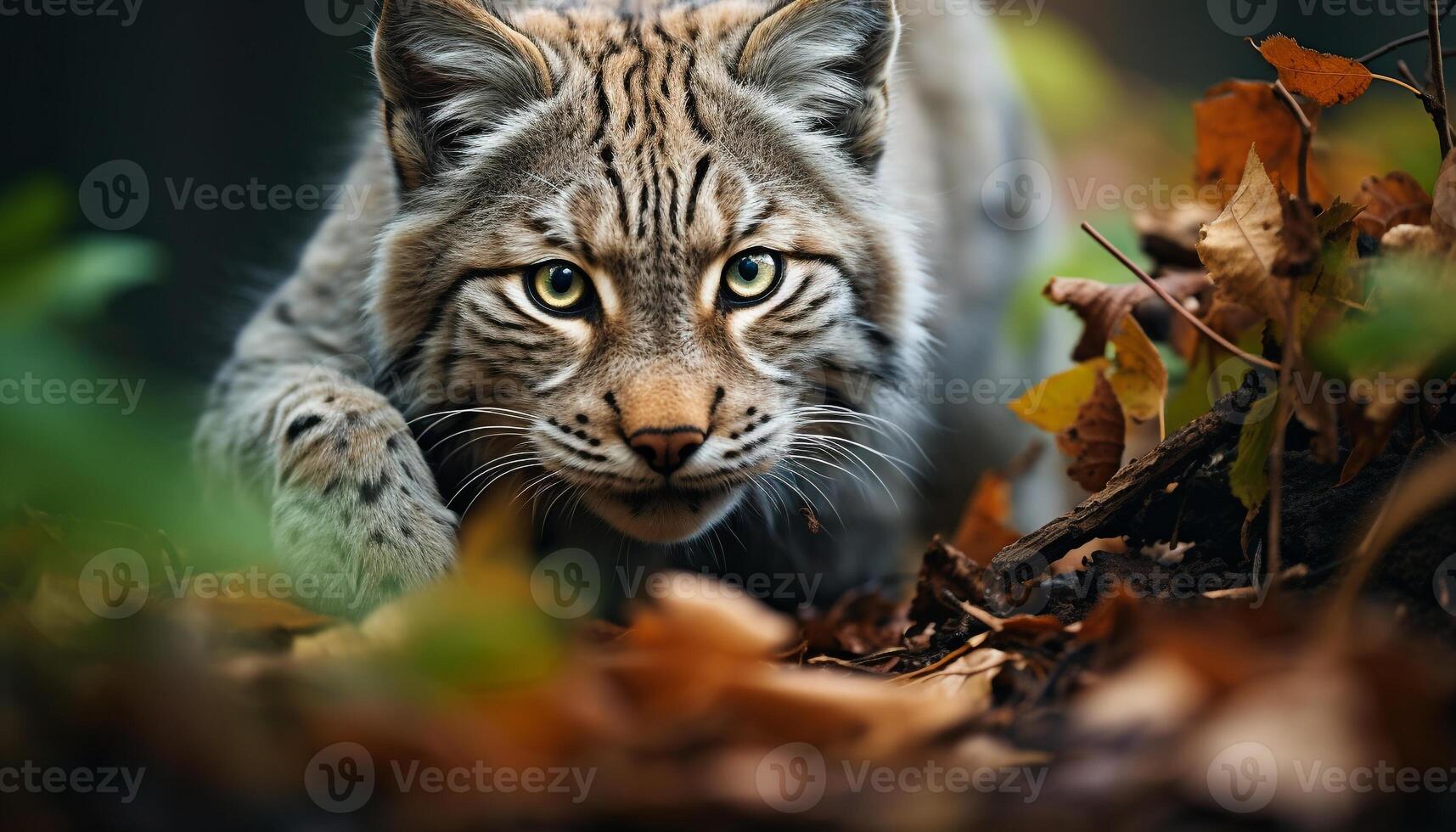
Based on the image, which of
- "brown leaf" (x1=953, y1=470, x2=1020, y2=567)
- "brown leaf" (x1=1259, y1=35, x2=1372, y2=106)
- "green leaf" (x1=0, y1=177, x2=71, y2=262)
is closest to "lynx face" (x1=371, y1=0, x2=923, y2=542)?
"brown leaf" (x1=953, y1=470, x2=1020, y2=567)

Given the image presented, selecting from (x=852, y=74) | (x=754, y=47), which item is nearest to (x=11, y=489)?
(x=754, y=47)

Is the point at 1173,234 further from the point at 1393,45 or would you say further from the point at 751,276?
the point at 751,276

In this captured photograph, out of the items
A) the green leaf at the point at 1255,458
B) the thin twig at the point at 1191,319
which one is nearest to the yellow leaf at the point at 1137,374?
the thin twig at the point at 1191,319

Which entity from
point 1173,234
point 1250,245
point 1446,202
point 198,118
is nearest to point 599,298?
point 1250,245

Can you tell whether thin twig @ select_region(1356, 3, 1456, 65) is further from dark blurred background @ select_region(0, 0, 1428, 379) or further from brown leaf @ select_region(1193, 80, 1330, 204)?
dark blurred background @ select_region(0, 0, 1428, 379)

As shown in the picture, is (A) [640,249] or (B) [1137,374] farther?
(A) [640,249]
